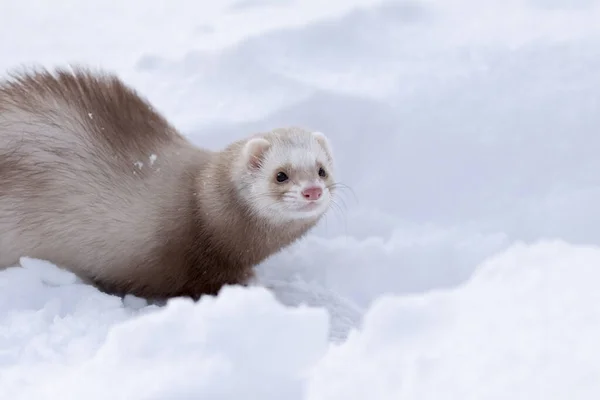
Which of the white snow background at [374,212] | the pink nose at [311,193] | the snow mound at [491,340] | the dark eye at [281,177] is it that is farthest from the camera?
the dark eye at [281,177]

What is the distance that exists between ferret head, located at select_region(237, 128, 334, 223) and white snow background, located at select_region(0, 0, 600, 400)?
0.47 meters

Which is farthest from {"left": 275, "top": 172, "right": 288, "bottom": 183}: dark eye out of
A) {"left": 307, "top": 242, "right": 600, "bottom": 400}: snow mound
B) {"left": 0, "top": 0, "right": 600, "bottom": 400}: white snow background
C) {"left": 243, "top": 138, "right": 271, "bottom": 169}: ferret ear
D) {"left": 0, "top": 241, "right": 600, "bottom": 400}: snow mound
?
{"left": 307, "top": 242, "right": 600, "bottom": 400}: snow mound

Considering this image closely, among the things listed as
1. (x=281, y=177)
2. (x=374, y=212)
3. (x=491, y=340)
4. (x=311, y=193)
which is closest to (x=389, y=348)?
(x=491, y=340)

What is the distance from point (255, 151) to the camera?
3.61 metres

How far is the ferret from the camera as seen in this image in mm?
3521

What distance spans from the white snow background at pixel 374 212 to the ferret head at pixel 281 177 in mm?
471

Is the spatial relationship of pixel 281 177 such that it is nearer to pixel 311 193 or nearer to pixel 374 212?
pixel 311 193

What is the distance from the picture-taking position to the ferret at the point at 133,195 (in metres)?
3.52

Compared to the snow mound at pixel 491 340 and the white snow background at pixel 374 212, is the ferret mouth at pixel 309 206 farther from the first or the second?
the snow mound at pixel 491 340

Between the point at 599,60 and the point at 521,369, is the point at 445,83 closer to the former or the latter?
the point at 599,60

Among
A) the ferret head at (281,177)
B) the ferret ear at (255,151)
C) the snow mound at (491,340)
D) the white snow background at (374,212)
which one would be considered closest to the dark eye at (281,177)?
the ferret head at (281,177)

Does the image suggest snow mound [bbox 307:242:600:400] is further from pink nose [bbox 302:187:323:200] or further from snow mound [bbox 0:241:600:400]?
pink nose [bbox 302:187:323:200]

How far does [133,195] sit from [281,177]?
72 centimetres

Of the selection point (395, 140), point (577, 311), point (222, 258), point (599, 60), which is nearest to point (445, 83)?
point (395, 140)
